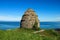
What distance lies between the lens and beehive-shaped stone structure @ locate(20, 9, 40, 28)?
46438 mm

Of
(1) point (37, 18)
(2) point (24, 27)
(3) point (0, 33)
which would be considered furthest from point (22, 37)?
(1) point (37, 18)

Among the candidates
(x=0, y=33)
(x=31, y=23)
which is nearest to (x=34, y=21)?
(x=31, y=23)

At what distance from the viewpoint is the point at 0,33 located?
37.9 ft

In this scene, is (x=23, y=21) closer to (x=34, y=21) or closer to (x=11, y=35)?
(x=34, y=21)

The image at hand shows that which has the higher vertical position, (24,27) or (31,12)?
(31,12)

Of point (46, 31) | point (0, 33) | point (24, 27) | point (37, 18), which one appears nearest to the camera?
point (0, 33)

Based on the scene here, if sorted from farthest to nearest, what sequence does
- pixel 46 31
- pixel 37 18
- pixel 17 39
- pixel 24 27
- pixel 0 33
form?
pixel 37 18
pixel 24 27
pixel 46 31
pixel 0 33
pixel 17 39

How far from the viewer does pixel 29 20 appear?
46.7 meters

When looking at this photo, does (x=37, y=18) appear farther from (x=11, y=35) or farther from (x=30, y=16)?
(x=11, y=35)

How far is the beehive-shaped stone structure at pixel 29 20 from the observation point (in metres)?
46.4

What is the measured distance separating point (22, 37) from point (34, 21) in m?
36.5

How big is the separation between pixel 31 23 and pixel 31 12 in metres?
3.11

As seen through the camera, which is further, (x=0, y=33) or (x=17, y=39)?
(x=0, y=33)

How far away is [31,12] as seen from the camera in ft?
156
